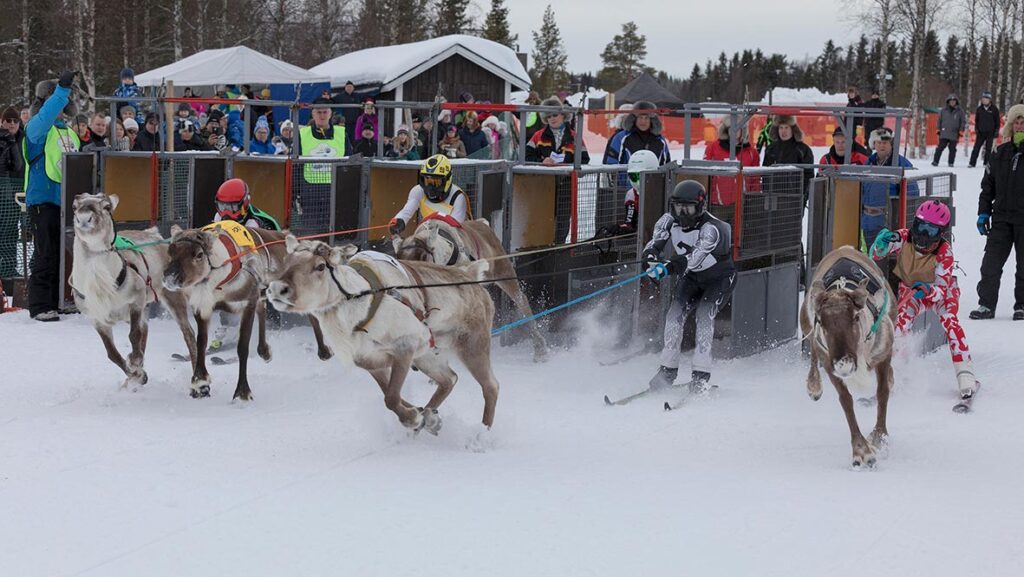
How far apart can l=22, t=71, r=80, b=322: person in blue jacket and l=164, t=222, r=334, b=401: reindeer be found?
3595 millimetres

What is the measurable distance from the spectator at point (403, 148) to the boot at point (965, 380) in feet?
19.3

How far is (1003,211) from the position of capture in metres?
11.1

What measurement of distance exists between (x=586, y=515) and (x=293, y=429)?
8.04 feet

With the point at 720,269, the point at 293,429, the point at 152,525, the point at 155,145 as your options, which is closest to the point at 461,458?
the point at 293,429

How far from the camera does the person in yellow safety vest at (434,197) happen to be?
938cm

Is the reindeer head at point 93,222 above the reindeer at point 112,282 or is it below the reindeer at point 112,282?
→ above

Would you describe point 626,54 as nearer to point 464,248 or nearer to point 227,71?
point 227,71

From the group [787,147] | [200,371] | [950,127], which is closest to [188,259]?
[200,371]

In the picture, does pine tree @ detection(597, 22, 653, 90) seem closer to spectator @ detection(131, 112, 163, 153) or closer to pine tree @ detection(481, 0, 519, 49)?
pine tree @ detection(481, 0, 519, 49)

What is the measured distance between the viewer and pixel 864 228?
32.2 feet

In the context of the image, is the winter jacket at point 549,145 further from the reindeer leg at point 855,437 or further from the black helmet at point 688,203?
the reindeer leg at point 855,437

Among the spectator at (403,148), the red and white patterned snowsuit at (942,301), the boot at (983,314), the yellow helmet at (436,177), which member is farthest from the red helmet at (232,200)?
the boot at (983,314)

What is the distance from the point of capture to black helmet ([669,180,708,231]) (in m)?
8.48

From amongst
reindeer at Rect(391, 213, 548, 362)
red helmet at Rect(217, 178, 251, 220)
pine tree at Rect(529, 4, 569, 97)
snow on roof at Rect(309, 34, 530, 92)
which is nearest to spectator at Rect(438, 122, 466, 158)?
reindeer at Rect(391, 213, 548, 362)
